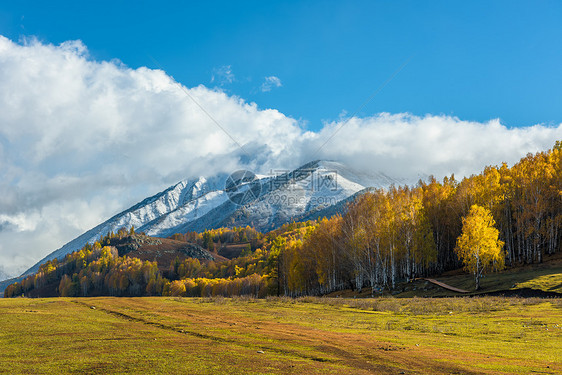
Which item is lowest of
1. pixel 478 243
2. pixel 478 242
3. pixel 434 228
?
pixel 478 243

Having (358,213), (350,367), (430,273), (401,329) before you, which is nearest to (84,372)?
(350,367)

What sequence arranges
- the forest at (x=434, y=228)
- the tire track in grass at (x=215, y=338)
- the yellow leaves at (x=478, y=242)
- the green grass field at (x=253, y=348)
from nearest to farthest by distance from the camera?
the green grass field at (x=253, y=348)
the tire track in grass at (x=215, y=338)
the yellow leaves at (x=478, y=242)
the forest at (x=434, y=228)

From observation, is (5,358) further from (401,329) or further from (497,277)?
(497,277)

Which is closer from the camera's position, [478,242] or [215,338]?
[215,338]

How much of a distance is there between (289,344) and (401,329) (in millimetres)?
15050

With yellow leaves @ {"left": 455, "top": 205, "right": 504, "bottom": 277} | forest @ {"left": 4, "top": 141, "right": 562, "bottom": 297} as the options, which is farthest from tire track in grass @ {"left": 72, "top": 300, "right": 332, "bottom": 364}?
yellow leaves @ {"left": 455, "top": 205, "right": 504, "bottom": 277}

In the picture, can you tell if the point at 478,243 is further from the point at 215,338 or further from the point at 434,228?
the point at 215,338

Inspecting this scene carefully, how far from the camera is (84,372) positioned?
531 inches

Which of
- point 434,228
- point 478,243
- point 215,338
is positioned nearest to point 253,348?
point 215,338

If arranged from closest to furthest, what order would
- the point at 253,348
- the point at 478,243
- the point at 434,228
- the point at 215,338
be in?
the point at 253,348, the point at 215,338, the point at 478,243, the point at 434,228

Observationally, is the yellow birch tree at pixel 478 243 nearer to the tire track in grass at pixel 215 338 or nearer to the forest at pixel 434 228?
the forest at pixel 434 228

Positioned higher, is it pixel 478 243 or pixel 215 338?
pixel 478 243

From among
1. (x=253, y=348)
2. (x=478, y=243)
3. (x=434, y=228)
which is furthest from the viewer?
(x=434, y=228)

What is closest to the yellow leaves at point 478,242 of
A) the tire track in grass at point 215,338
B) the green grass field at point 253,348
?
the green grass field at point 253,348
